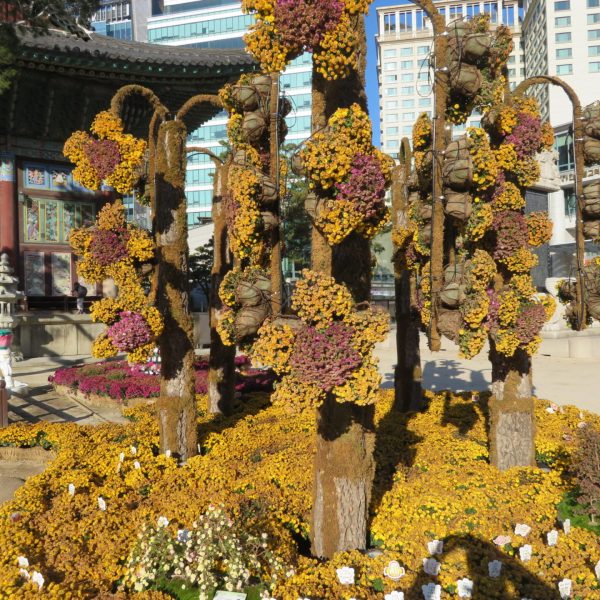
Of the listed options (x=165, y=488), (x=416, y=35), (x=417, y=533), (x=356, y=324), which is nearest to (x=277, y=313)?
(x=356, y=324)

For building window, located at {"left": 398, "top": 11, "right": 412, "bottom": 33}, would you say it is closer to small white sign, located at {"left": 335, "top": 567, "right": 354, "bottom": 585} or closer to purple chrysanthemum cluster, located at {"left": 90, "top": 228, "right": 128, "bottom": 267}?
purple chrysanthemum cluster, located at {"left": 90, "top": 228, "right": 128, "bottom": 267}

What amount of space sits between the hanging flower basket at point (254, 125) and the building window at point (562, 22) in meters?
71.8

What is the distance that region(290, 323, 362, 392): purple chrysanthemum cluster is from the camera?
3883 millimetres

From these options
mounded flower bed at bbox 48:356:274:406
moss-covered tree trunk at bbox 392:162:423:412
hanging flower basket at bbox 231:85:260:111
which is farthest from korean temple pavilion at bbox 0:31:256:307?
hanging flower basket at bbox 231:85:260:111

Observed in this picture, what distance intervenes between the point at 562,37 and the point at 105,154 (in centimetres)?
7088

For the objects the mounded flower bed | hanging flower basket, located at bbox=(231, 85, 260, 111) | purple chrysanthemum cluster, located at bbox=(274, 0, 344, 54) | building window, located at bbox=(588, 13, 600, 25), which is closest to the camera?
purple chrysanthemum cluster, located at bbox=(274, 0, 344, 54)

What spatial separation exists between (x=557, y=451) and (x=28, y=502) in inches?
249

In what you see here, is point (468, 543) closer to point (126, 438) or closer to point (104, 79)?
point (126, 438)

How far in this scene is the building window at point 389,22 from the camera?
8138 cm

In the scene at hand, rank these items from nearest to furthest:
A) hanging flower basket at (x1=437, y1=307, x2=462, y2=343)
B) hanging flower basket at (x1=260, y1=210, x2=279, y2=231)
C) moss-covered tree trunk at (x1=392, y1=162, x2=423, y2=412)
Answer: hanging flower basket at (x1=260, y1=210, x2=279, y2=231) < hanging flower basket at (x1=437, y1=307, x2=462, y2=343) < moss-covered tree trunk at (x1=392, y1=162, x2=423, y2=412)

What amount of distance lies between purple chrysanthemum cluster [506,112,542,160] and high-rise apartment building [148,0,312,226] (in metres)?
51.9

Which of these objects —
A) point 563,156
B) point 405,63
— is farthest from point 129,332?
point 405,63

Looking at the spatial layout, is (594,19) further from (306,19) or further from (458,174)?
(306,19)

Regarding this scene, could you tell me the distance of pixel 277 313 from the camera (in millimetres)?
4457
